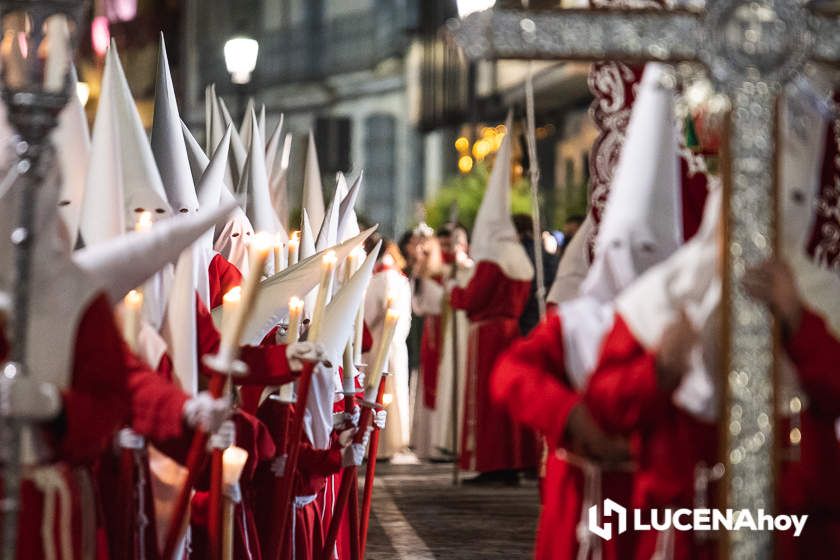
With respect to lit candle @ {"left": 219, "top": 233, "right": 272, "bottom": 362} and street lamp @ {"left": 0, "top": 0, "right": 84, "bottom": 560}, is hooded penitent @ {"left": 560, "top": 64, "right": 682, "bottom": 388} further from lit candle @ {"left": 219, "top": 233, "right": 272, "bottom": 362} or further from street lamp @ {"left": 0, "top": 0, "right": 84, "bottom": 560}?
street lamp @ {"left": 0, "top": 0, "right": 84, "bottom": 560}

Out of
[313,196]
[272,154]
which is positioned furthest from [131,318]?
[272,154]

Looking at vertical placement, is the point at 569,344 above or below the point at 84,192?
below

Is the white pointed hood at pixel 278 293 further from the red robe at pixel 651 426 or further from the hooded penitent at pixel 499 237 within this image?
the hooded penitent at pixel 499 237

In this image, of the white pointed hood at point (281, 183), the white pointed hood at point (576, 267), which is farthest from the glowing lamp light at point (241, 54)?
the white pointed hood at point (576, 267)

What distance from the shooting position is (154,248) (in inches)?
202

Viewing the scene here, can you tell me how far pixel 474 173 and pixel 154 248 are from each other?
1951 centimetres

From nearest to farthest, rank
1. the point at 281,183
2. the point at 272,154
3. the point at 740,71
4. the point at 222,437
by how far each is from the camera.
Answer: the point at 740,71
the point at 222,437
the point at 272,154
the point at 281,183

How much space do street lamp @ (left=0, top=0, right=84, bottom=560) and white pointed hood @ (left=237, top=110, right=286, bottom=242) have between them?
4.27 metres

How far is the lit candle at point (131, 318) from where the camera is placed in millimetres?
5730

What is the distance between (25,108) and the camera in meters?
4.50

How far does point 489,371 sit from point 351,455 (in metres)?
7.29

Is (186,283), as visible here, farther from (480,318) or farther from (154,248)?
(480,318)

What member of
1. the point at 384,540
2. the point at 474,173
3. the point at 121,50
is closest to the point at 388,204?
the point at 121,50

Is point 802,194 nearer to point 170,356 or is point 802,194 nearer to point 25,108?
point 25,108
